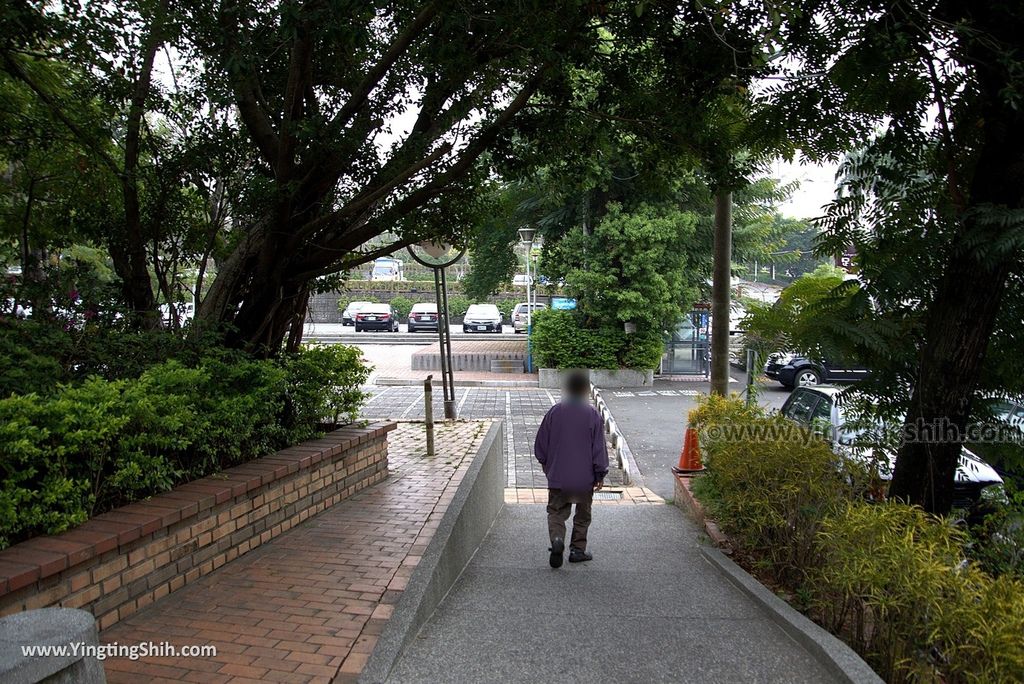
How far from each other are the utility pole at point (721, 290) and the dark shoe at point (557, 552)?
3.60 m

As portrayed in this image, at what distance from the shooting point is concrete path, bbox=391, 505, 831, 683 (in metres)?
3.59

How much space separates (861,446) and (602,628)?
287 centimetres

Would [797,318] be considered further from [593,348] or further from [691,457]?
[593,348]

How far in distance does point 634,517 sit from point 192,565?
5005 mm

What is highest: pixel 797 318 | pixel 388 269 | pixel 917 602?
pixel 388 269

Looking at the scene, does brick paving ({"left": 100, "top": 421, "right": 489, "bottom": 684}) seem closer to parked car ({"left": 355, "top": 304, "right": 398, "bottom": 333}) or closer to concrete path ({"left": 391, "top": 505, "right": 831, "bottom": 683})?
concrete path ({"left": 391, "top": 505, "right": 831, "bottom": 683})

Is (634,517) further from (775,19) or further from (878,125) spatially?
(775,19)

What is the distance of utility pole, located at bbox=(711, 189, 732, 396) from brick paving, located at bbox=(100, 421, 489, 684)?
13.2 feet

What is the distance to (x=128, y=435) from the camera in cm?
421

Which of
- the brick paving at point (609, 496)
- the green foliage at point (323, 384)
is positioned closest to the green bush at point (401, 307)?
the brick paving at point (609, 496)

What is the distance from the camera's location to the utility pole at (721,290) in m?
8.33

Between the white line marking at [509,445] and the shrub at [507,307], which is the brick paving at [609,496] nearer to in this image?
the white line marking at [509,445]

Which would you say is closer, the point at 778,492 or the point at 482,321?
the point at 778,492

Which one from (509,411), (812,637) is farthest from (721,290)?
(509,411)
